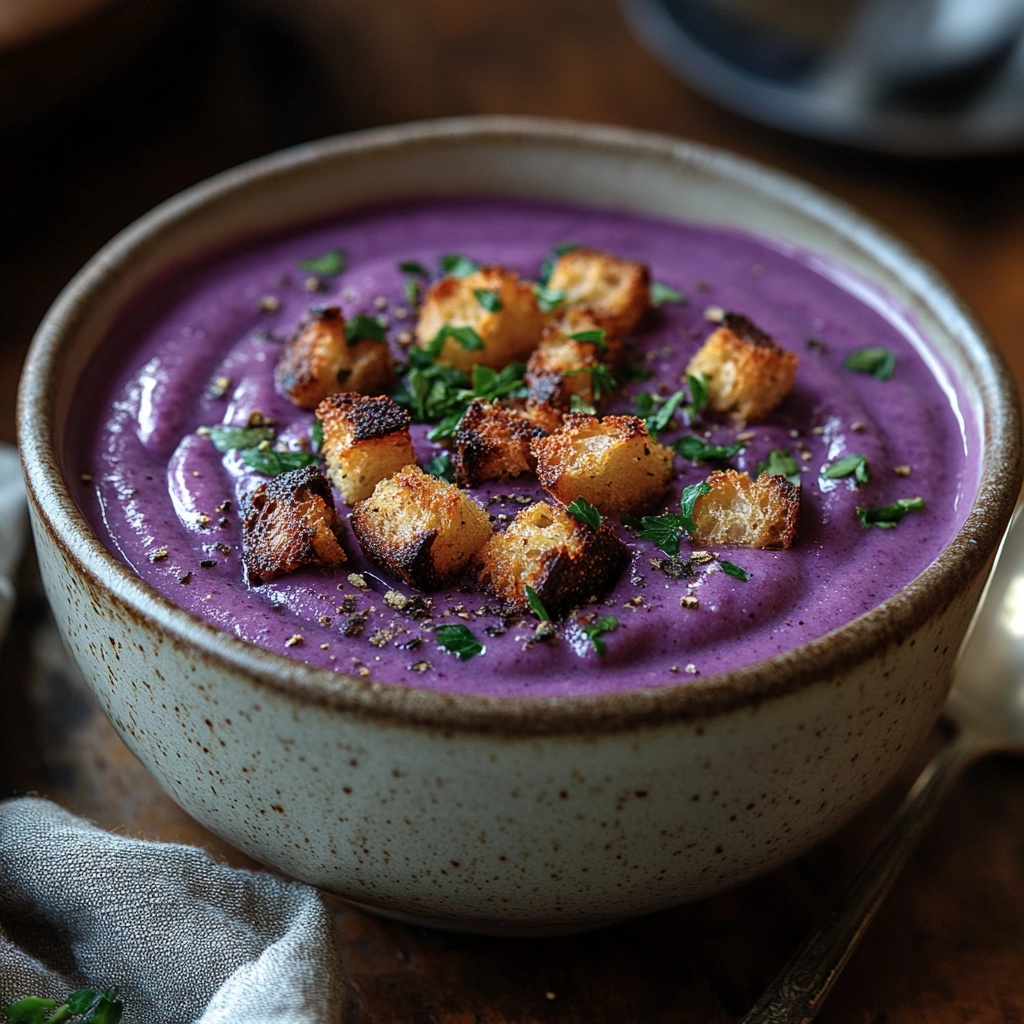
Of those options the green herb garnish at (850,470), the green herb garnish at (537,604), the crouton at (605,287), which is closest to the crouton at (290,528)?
the green herb garnish at (537,604)

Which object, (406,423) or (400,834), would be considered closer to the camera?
(400,834)

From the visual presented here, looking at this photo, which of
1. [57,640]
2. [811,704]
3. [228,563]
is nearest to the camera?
[811,704]

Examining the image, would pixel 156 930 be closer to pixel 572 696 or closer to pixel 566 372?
pixel 572 696

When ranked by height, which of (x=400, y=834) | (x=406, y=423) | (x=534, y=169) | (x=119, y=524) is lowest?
(x=400, y=834)

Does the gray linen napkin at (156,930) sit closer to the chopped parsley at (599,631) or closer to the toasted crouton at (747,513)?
the chopped parsley at (599,631)

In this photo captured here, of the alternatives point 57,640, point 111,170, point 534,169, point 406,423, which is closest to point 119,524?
point 406,423

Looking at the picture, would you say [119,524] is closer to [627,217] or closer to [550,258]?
[550,258]

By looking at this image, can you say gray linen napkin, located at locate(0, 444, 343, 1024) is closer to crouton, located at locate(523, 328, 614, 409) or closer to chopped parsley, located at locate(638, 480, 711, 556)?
chopped parsley, located at locate(638, 480, 711, 556)
